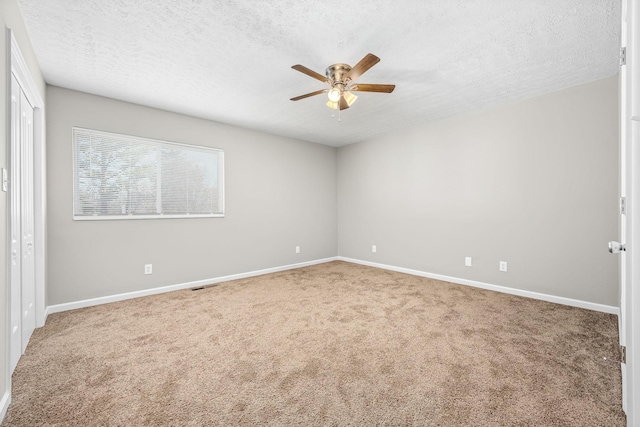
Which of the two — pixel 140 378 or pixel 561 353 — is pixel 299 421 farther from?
pixel 561 353

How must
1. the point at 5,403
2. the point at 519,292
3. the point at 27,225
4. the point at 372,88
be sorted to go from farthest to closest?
the point at 519,292
the point at 372,88
the point at 27,225
the point at 5,403

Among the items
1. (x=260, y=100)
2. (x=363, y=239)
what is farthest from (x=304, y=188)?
(x=260, y=100)

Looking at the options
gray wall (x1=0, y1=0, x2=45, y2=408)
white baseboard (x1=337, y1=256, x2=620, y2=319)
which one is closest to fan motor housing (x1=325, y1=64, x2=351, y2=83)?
gray wall (x1=0, y1=0, x2=45, y2=408)

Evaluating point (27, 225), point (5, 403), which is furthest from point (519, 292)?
point (27, 225)

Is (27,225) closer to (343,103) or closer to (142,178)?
(142,178)

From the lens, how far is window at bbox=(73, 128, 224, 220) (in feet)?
10.3

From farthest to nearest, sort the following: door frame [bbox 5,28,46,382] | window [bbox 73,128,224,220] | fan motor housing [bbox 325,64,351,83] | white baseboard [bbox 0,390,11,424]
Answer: window [bbox 73,128,224,220], door frame [bbox 5,28,46,382], fan motor housing [bbox 325,64,351,83], white baseboard [bbox 0,390,11,424]

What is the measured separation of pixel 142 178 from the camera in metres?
3.52

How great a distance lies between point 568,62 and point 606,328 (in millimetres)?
2418

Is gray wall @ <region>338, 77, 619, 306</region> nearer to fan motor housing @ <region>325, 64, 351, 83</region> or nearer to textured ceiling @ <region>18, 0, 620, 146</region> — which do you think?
textured ceiling @ <region>18, 0, 620, 146</region>

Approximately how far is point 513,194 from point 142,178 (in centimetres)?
468

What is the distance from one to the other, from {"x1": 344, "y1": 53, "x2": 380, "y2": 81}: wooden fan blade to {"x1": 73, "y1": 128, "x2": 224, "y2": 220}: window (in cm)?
263

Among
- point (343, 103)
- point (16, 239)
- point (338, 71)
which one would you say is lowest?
point (16, 239)

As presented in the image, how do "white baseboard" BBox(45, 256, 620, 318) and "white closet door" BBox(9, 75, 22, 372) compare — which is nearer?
"white closet door" BBox(9, 75, 22, 372)
